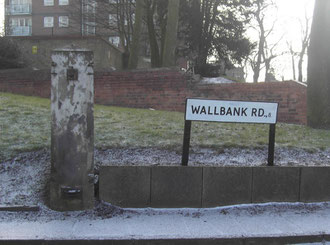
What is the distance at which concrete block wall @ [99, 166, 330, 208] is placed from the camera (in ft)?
15.0

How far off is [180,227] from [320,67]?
640cm

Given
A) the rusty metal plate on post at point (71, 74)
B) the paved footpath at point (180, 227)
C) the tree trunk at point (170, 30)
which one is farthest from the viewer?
the tree trunk at point (170, 30)

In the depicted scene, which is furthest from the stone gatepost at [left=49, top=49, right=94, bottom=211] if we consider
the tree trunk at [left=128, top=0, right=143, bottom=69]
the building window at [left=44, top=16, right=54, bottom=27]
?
the building window at [left=44, top=16, right=54, bottom=27]

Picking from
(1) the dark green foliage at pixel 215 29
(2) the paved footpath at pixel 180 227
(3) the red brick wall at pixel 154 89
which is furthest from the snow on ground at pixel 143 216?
(1) the dark green foliage at pixel 215 29

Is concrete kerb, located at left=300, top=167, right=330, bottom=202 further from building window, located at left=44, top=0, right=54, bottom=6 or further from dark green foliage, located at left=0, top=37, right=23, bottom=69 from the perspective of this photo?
building window, located at left=44, top=0, right=54, bottom=6

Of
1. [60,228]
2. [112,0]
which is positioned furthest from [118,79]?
[112,0]

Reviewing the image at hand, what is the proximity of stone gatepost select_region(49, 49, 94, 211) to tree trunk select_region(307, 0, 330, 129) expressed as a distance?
639cm

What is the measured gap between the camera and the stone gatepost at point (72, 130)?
4.21 metres

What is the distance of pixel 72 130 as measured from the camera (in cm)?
426

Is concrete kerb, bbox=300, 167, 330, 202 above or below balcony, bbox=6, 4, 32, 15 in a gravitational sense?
below

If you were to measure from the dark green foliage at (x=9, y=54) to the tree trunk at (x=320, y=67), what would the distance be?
14105mm

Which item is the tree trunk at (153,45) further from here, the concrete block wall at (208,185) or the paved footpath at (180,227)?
the paved footpath at (180,227)

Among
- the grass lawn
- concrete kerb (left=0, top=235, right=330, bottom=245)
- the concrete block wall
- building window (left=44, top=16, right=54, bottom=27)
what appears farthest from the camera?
building window (left=44, top=16, right=54, bottom=27)

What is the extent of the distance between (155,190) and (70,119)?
148 centimetres
